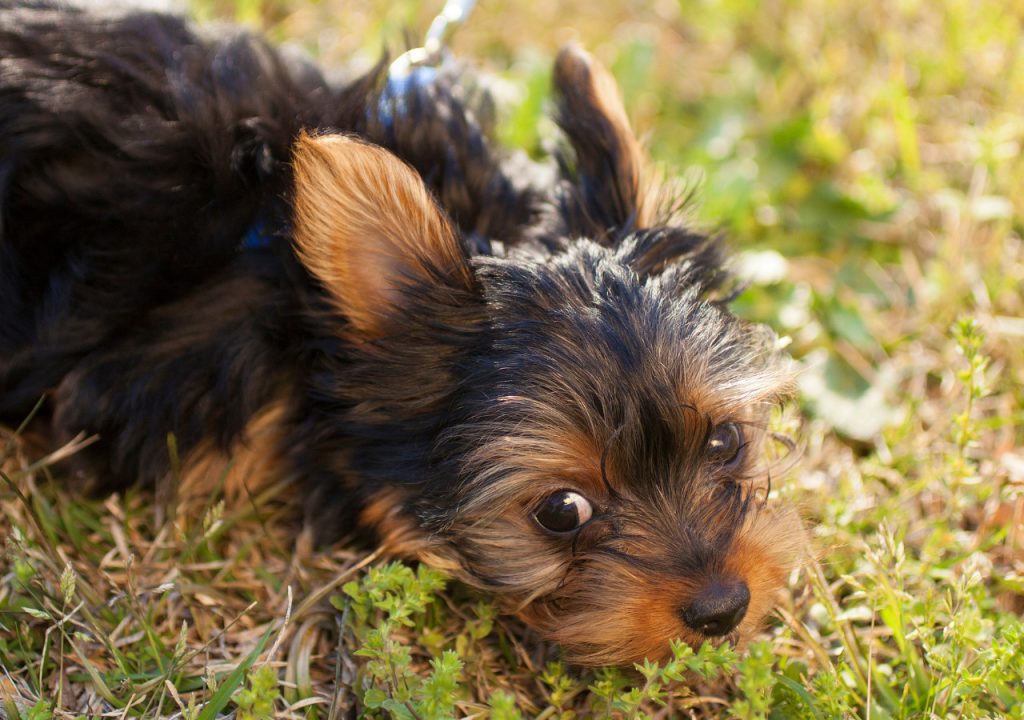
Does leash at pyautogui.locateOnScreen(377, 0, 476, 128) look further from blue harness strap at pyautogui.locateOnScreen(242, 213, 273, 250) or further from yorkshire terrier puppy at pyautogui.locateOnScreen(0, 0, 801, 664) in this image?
blue harness strap at pyautogui.locateOnScreen(242, 213, 273, 250)

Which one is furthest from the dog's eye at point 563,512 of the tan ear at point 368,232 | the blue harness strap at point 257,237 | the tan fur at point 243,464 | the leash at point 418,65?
the leash at point 418,65

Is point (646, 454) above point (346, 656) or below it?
above

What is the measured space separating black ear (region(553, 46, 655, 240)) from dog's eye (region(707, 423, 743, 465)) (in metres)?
0.74

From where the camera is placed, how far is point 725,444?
304 cm

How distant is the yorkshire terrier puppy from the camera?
2709mm

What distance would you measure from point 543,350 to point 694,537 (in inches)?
26.6

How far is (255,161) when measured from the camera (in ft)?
10.4

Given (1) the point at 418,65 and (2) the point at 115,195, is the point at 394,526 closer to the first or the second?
(2) the point at 115,195

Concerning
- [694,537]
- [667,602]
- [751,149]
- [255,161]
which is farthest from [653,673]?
[751,149]

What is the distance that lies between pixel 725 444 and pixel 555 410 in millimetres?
668

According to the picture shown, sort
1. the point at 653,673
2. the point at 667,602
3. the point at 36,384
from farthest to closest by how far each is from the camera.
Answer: the point at 36,384
the point at 667,602
the point at 653,673

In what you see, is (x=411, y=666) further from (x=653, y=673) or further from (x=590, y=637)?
(x=653, y=673)

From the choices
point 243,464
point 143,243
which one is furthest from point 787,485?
point 143,243

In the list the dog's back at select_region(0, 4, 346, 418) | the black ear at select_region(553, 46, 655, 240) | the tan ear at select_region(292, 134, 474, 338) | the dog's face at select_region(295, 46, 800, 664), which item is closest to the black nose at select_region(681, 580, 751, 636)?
the dog's face at select_region(295, 46, 800, 664)
